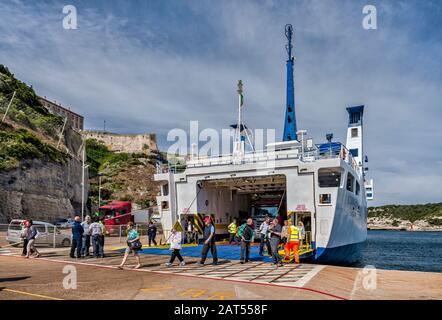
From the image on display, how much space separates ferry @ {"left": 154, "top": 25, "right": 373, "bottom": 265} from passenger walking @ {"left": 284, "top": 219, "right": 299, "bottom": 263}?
126cm

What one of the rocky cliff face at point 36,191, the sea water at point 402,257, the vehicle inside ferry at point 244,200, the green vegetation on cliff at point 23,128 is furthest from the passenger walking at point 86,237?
the green vegetation on cliff at point 23,128

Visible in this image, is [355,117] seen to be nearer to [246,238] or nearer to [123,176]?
[246,238]

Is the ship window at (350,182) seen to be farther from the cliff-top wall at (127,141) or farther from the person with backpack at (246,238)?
the cliff-top wall at (127,141)

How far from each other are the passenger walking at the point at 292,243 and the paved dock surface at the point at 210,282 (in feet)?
2.75

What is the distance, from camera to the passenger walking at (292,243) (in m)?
12.9

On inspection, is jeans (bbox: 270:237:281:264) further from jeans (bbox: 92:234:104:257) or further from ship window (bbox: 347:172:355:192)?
ship window (bbox: 347:172:355:192)

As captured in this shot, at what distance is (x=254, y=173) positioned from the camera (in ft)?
57.5

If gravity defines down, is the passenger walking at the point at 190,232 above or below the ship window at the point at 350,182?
below

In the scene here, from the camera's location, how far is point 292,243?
1323 centimetres

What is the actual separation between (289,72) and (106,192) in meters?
50.5

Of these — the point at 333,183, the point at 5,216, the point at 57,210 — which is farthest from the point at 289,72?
the point at 57,210

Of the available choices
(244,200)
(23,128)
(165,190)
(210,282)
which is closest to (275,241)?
(210,282)

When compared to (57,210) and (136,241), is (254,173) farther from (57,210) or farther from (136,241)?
(57,210)

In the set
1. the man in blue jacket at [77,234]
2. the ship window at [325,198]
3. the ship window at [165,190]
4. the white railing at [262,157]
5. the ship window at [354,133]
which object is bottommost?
the man in blue jacket at [77,234]
